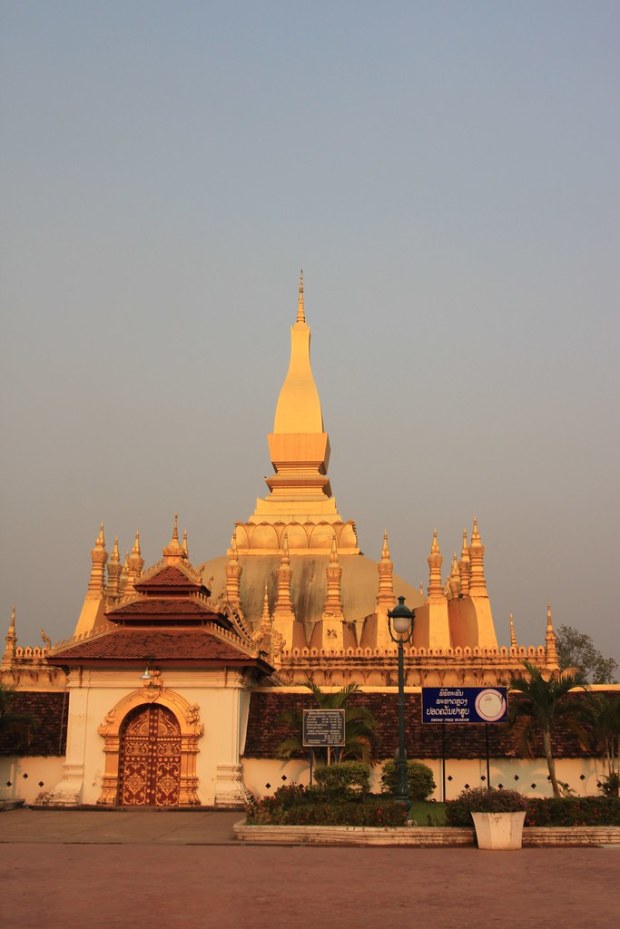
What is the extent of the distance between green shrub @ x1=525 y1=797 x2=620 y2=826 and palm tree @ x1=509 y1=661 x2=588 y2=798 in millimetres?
3566

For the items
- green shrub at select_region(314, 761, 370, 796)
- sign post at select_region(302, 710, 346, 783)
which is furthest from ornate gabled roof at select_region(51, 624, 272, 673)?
green shrub at select_region(314, 761, 370, 796)

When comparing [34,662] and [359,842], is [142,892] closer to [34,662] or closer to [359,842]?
[359,842]

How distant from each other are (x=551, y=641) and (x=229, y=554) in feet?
46.4

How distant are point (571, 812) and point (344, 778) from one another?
15.7 feet

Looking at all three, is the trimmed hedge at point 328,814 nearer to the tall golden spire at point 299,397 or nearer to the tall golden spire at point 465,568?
the tall golden spire at point 465,568

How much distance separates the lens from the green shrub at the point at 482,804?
58.7 feet

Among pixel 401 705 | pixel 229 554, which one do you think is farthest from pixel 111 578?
pixel 401 705

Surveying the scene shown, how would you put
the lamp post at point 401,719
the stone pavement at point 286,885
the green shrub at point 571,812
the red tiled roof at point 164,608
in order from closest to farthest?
the stone pavement at point 286,885 → the green shrub at point 571,812 → the lamp post at point 401,719 → the red tiled roof at point 164,608

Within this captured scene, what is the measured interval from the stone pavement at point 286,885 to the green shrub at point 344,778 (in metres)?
2.76

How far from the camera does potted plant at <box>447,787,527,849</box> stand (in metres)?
17.7

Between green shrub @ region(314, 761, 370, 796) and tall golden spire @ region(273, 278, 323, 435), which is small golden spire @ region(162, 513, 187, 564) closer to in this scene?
green shrub @ region(314, 761, 370, 796)

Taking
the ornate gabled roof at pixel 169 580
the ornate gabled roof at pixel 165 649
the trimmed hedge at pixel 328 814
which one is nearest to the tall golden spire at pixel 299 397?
the ornate gabled roof at pixel 169 580

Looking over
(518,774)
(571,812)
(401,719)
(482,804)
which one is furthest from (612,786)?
(482,804)

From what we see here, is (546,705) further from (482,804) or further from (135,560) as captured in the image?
(135,560)
